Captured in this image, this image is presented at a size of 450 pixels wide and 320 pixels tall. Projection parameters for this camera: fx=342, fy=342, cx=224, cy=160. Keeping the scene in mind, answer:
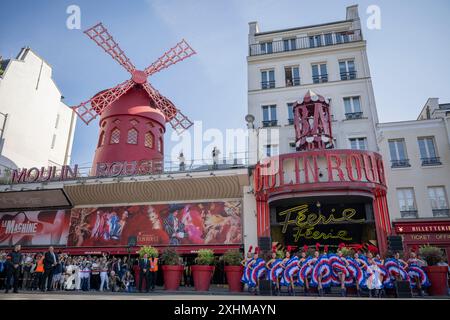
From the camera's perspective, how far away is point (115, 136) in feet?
58.9

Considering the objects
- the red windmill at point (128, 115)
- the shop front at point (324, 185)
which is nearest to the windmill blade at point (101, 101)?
the red windmill at point (128, 115)

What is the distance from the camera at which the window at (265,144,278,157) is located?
15.0 m

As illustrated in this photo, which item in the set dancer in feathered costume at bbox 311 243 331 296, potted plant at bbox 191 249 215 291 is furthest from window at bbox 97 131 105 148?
dancer in feathered costume at bbox 311 243 331 296

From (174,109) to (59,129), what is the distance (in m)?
10.4

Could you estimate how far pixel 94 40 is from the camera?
1978cm

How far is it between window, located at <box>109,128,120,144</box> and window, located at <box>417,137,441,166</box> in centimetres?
1407

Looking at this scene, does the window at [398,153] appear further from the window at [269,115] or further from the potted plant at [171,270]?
the potted plant at [171,270]

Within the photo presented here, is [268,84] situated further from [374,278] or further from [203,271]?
[374,278]

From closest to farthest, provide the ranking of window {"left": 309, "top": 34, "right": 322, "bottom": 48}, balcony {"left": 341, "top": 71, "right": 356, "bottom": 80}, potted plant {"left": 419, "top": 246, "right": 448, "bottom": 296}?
potted plant {"left": 419, "top": 246, "right": 448, "bottom": 296}, balcony {"left": 341, "top": 71, "right": 356, "bottom": 80}, window {"left": 309, "top": 34, "right": 322, "bottom": 48}

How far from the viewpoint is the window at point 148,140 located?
60.1 feet

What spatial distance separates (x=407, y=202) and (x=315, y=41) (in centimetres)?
887

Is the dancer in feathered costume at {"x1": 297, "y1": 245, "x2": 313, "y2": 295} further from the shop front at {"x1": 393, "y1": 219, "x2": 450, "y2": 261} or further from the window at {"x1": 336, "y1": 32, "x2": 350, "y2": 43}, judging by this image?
the window at {"x1": 336, "y1": 32, "x2": 350, "y2": 43}

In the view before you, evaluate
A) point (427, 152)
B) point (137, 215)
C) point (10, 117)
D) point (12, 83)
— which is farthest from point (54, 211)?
point (427, 152)
